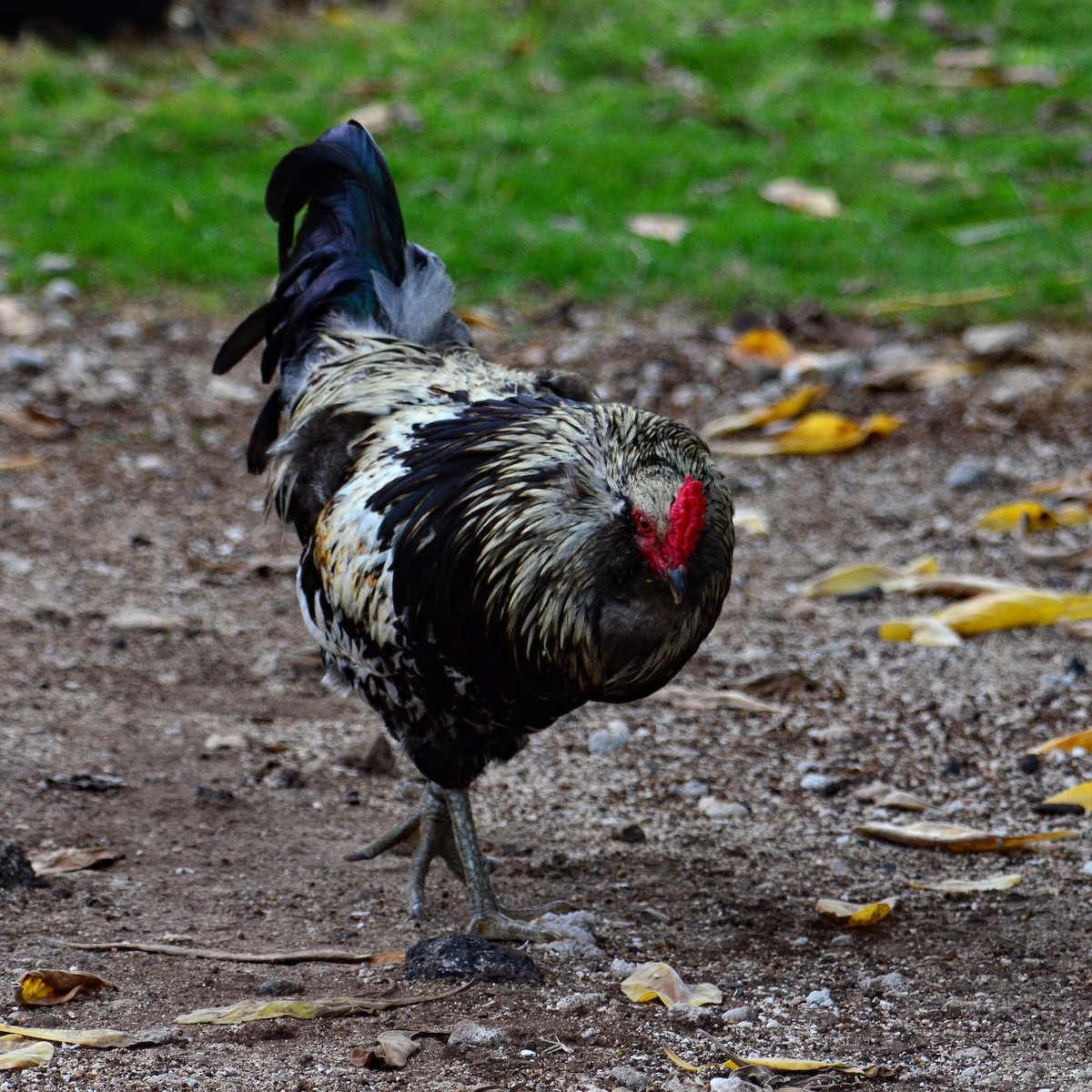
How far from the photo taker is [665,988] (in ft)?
10.6

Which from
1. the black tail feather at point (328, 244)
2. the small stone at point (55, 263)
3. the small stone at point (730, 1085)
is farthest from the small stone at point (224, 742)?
the small stone at point (55, 263)

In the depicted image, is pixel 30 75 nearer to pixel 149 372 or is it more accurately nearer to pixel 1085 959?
pixel 149 372

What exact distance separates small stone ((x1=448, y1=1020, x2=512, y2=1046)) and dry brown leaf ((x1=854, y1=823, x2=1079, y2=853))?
142cm

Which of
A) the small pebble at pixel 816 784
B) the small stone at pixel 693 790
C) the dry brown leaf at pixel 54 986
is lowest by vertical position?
A: the small stone at pixel 693 790

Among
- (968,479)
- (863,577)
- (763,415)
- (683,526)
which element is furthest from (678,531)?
(763,415)

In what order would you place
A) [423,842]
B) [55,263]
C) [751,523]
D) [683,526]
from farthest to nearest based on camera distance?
[55,263], [751,523], [423,842], [683,526]

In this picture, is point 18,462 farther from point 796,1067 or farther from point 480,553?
point 796,1067

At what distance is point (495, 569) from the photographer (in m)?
3.32

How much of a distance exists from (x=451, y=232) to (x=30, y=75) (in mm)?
3746

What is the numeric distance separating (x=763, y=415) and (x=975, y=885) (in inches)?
131

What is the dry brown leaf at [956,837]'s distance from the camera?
3943mm

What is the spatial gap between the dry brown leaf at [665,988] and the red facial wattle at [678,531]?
Answer: 0.85 m

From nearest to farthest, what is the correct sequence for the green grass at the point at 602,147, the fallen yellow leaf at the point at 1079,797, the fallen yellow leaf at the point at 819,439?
the fallen yellow leaf at the point at 1079,797
the fallen yellow leaf at the point at 819,439
the green grass at the point at 602,147

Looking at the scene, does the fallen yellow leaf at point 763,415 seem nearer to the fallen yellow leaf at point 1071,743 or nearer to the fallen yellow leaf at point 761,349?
the fallen yellow leaf at point 761,349
